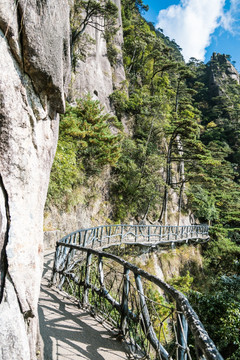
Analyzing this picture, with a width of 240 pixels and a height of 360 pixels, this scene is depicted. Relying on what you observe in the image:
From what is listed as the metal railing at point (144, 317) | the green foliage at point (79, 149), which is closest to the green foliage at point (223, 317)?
the metal railing at point (144, 317)

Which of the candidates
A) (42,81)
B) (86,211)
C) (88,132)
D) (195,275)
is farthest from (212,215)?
(42,81)

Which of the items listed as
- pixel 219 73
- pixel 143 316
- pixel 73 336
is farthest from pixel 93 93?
pixel 219 73

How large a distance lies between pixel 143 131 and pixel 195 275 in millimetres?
12669

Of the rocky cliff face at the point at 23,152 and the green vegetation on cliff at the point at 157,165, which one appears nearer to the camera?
the rocky cliff face at the point at 23,152

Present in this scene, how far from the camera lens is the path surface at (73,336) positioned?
247cm

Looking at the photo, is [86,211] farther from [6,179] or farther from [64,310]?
[6,179]

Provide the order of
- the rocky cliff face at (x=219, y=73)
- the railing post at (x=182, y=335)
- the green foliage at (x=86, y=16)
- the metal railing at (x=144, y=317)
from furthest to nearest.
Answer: the rocky cliff face at (x=219, y=73)
the green foliage at (x=86, y=16)
the railing post at (x=182, y=335)
the metal railing at (x=144, y=317)

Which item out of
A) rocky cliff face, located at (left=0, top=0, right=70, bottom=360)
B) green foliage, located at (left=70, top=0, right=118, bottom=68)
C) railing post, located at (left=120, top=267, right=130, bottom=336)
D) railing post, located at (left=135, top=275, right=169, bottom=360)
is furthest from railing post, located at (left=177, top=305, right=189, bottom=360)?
green foliage, located at (left=70, top=0, right=118, bottom=68)

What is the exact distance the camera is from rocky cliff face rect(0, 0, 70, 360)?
5.81 feet

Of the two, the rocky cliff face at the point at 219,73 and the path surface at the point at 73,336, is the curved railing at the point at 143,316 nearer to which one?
the path surface at the point at 73,336

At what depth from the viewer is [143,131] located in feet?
61.1

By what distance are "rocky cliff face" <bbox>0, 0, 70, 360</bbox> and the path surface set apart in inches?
26.9

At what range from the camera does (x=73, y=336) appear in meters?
2.84

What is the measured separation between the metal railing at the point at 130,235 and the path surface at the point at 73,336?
2.31 m
